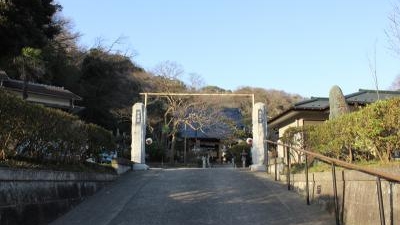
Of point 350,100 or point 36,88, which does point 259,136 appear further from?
point 36,88

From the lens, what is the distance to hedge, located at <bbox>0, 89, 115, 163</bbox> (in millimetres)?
8469

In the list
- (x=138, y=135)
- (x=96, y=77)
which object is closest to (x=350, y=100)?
(x=138, y=135)

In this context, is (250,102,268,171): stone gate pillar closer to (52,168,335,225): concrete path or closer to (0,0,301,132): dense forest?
(52,168,335,225): concrete path

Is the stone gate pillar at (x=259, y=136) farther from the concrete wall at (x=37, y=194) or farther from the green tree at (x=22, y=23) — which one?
the green tree at (x=22, y=23)

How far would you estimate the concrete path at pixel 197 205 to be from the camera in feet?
29.3

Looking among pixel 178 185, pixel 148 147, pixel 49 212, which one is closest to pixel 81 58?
pixel 148 147

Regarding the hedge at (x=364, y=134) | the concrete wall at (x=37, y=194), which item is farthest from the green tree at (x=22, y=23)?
the hedge at (x=364, y=134)

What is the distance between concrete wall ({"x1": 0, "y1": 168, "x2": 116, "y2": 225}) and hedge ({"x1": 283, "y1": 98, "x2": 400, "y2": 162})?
6.44 m

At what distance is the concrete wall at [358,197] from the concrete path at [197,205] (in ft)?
1.35

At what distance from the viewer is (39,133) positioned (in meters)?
9.62

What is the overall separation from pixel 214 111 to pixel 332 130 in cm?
2883

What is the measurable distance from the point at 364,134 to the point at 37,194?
6680mm

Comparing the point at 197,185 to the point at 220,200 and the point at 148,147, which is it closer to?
the point at 220,200

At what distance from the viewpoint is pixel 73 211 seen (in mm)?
10180
